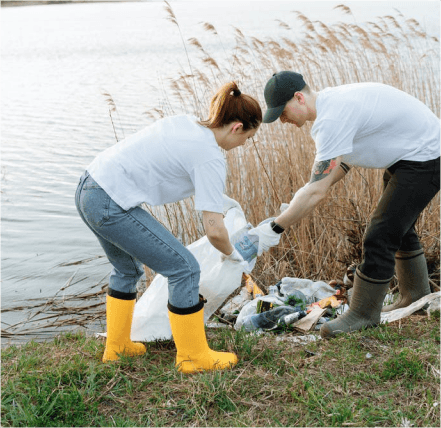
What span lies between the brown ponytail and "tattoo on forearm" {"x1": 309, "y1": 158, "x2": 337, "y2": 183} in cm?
57

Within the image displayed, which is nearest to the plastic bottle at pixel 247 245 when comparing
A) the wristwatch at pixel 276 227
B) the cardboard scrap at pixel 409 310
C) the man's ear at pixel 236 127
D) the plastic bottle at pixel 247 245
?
the plastic bottle at pixel 247 245

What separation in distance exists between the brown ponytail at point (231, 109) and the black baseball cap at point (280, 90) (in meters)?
0.46

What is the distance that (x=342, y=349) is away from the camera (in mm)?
3008

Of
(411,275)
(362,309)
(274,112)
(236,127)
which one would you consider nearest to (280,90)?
(274,112)

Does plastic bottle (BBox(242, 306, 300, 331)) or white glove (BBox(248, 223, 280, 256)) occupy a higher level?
white glove (BBox(248, 223, 280, 256))

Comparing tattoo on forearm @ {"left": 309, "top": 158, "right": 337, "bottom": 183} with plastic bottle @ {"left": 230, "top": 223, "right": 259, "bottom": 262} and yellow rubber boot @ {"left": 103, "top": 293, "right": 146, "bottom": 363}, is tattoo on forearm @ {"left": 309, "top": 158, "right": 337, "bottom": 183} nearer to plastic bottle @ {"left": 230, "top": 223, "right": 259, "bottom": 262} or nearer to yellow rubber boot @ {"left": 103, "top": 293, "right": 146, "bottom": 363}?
plastic bottle @ {"left": 230, "top": 223, "right": 259, "bottom": 262}

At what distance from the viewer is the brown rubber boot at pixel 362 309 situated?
10.6 feet

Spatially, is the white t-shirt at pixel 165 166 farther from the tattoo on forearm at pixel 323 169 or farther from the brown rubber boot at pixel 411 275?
the brown rubber boot at pixel 411 275

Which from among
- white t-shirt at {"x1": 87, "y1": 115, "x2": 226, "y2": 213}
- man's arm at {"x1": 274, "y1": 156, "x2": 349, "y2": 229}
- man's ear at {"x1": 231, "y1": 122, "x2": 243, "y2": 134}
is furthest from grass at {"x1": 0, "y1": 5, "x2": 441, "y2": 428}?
man's ear at {"x1": 231, "y1": 122, "x2": 243, "y2": 134}

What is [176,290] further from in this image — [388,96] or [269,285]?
[269,285]

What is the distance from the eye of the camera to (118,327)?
9.62ft

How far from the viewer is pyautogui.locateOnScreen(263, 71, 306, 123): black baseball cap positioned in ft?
10.2

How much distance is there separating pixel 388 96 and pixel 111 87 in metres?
10.2

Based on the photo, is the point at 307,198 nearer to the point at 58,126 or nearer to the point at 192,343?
the point at 192,343
